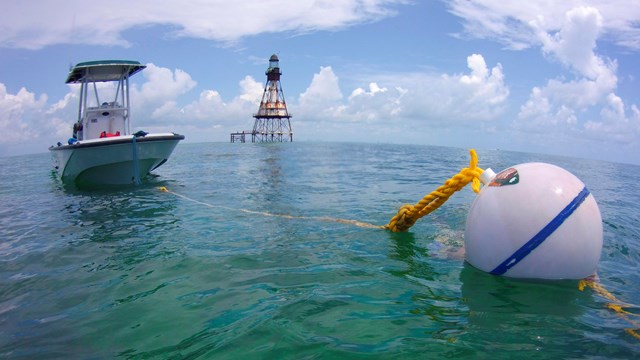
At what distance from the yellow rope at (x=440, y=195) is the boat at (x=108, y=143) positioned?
10761 millimetres

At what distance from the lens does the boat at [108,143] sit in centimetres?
1443

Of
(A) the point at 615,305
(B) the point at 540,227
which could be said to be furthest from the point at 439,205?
(A) the point at 615,305

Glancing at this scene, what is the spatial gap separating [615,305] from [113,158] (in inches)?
582

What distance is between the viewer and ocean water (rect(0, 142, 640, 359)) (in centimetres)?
364

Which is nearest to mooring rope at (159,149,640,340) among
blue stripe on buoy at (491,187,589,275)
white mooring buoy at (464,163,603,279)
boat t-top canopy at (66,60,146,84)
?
white mooring buoy at (464,163,603,279)

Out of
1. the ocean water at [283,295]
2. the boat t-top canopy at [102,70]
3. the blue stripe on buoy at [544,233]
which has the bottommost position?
the ocean water at [283,295]

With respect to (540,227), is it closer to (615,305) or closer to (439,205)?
(615,305)

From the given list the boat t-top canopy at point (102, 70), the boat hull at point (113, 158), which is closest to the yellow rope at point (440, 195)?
the boat hull at point (113, 158)

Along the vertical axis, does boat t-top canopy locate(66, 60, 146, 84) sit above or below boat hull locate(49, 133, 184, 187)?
above

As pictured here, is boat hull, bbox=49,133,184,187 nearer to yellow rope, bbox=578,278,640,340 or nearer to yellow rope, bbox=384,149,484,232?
yellow rope, bbox=384,149,484,232

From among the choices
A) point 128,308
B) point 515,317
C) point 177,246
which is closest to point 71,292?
point 128,308

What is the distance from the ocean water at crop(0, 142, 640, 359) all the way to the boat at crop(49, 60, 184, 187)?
548 cm

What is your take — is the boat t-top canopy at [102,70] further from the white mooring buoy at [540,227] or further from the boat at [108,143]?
the white mooring buoy at [540,227]

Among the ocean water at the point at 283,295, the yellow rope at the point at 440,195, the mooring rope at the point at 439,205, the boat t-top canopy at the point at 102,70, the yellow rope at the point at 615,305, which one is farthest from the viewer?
the boat t-top canopy at the point at 102,70
